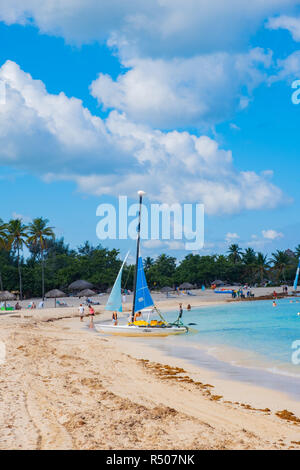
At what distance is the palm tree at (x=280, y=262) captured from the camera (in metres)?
109

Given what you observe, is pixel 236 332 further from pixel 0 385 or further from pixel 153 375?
pixel 0 385

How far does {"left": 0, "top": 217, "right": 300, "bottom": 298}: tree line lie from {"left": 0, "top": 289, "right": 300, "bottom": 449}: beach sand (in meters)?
40.5

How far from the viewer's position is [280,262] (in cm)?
10994

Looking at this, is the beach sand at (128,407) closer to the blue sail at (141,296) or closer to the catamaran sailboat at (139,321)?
the catamaran sailboat at (139,321)

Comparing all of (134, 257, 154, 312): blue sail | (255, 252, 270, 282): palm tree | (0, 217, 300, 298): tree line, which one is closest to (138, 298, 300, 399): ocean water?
(134, 257, 154, 312): blue sail

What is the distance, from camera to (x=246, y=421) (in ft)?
29.6

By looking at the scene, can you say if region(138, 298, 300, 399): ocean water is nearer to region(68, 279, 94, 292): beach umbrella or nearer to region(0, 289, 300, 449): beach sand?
region(0, 289, 300, 449): beach sand

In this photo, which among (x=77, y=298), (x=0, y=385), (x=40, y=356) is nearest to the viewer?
(x=0, y=385)

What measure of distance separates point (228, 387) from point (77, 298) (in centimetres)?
5308

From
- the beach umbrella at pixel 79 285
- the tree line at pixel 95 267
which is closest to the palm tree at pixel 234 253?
the tree line at pixel 95 267

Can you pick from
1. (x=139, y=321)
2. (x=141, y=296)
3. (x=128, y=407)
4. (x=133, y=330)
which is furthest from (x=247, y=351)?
(x=128, y=407)

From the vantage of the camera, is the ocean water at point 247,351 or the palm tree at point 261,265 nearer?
the ocean water at point 247,351
